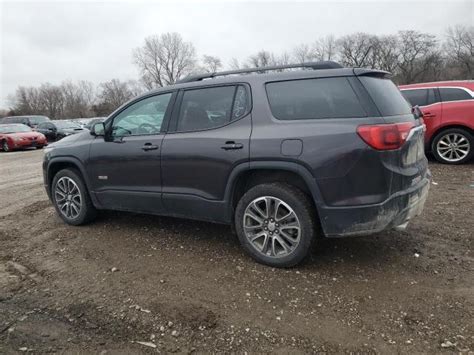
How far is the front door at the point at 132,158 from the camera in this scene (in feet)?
13.8

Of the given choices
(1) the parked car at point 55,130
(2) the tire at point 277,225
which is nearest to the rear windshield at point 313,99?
(2) the tire at point 277,225

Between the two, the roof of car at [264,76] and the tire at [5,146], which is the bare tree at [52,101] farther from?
the roof of car at [264,76]

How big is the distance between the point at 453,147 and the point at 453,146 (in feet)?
0.07

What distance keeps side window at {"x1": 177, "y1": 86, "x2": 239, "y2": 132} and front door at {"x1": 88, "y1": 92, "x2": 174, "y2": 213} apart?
0.25 m

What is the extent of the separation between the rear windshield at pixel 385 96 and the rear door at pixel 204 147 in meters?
1.10

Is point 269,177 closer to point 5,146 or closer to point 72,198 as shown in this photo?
point 72,198

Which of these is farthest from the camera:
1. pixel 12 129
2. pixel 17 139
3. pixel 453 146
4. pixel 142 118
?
pixel 12 129

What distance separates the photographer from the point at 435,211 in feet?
16.7

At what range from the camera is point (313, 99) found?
133 inches

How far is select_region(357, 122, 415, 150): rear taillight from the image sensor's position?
10.00ft

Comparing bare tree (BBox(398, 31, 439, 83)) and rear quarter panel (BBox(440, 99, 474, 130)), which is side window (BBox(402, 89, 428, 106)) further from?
bare tree (BBox(398, 31, 439, 83))

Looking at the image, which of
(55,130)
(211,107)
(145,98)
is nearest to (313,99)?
(211,107)

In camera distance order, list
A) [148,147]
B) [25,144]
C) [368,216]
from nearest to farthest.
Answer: [368,216] < [148,147] < [25,144]

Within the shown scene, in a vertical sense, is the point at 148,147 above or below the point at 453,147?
above
